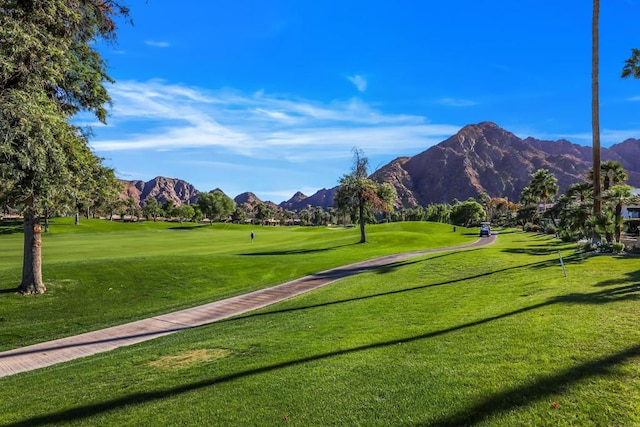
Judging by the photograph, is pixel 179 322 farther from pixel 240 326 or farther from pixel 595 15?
pixel 595 15

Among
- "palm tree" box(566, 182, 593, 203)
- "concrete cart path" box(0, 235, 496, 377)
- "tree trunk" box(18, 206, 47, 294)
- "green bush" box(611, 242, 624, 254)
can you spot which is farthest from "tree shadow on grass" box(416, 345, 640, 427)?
"palm tree" box(566, 182, 593, 203)

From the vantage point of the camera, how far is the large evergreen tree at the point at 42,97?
340 inches

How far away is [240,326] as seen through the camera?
37.7ft

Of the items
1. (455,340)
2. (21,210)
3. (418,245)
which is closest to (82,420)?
(455,340)

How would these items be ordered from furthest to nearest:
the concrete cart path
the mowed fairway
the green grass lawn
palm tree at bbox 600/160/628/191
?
palm tree at bbox 600/160/628/191 < the green grass lawn < the concrete cart path < the mowed fairway

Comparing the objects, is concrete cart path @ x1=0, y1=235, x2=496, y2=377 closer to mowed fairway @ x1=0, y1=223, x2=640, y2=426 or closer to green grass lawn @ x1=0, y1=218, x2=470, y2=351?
green grass lawn @ x1=0, y1=218, x2=470, y2=351

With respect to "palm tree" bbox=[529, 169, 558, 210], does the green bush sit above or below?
below

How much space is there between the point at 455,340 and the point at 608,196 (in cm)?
2207

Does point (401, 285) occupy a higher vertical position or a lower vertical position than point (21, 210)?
lower

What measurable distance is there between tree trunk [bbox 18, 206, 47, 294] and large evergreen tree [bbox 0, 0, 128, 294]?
0.10 feet

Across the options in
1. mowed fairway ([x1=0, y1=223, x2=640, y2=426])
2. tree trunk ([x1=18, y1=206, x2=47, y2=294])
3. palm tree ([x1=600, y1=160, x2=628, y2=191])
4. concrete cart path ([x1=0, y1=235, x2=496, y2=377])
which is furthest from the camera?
palm tree ([x1=600, y1=160, x2=628, y2=191])

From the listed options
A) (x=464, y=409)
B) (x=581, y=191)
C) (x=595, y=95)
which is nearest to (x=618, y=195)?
(x=595, y=95)

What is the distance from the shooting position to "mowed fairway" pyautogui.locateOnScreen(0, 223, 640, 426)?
504cm

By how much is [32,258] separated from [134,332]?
639 centimetres
